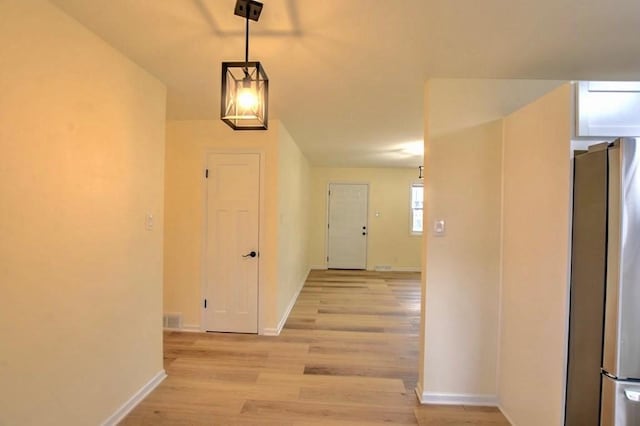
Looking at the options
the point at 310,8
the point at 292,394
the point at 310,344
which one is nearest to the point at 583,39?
the point at 310,8

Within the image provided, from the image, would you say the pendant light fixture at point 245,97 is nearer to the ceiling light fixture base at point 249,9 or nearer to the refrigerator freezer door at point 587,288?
the ceiling light fixture base at point 249,9

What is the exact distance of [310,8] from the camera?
61.3 inches

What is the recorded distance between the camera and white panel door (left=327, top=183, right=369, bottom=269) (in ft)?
24.3

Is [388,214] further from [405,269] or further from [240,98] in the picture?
[240,98]

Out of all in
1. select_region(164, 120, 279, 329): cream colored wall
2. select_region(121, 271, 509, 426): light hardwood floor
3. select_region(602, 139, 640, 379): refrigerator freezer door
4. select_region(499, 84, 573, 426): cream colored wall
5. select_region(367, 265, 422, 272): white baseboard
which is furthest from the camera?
select_region(367, 265, 422, 272): white baseboard

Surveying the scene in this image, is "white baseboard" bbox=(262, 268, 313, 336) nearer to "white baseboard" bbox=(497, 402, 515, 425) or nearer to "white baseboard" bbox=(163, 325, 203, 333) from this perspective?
"white baseboard" bbox=(163, 325, 203, 333)

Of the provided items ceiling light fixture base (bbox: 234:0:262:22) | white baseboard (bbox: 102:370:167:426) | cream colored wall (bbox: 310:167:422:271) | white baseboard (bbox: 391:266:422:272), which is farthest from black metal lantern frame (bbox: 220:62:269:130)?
white baseboard (bbox: 391:266:422:272)

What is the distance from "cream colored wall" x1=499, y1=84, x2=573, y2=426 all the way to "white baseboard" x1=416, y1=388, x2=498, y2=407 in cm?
9

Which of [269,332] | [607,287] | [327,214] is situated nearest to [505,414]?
[607,287]

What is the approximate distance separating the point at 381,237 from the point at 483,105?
17.2 ft

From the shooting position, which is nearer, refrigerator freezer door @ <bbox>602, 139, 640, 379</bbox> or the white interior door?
refrigerator freezer door @ <bbox>602, 139, 640, 379</bbox>

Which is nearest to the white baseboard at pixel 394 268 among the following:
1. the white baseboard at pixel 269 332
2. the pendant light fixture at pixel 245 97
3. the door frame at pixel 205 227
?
the white baseboard at pixel 269 332

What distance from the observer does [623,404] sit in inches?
55.2

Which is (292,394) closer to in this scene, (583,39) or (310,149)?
(583,39)
